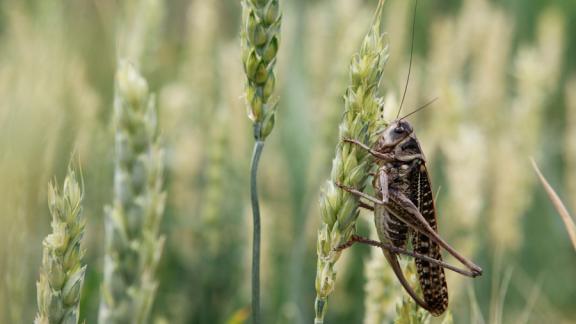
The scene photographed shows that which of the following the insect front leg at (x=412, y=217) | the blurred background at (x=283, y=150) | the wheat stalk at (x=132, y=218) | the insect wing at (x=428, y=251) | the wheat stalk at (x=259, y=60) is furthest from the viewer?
the blurred background at (x=283, y=150)

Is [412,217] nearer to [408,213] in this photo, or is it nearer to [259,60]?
[408,213]

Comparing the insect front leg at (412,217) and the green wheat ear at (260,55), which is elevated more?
the green wheat ear at (260,55)

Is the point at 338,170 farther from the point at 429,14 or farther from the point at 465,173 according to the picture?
the point at 429,14

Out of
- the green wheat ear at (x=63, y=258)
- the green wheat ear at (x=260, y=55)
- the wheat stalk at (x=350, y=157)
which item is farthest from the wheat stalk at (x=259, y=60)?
the green wheat ear at (x=63, y=258)

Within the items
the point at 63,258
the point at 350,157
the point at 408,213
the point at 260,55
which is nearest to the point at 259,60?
the point at 260,55

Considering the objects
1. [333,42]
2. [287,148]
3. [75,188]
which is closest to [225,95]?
[287,148]

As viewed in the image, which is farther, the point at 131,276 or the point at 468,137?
the point at 468,137

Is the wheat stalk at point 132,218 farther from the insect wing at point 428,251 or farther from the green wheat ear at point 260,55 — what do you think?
the insect wing at point 428,251
